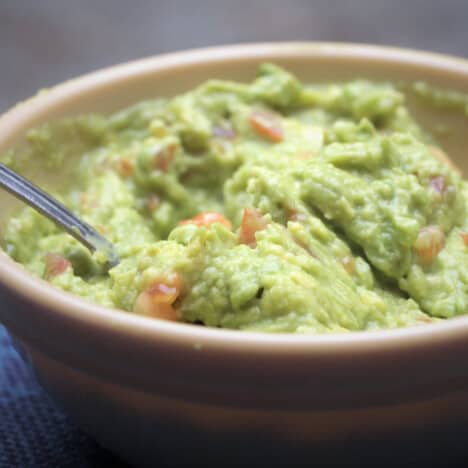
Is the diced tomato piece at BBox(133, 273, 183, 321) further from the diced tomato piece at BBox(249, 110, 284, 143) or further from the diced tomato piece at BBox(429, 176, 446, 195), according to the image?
the diced tomato piece at BBox(249, 110, 284, 143)

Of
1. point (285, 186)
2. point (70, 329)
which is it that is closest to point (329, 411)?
point (70, 329)

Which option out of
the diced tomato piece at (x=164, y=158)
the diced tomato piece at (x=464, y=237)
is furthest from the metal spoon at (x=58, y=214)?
the diced tomato piece at (x=464, y=237)

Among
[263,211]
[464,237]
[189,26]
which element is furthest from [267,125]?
[189,26]

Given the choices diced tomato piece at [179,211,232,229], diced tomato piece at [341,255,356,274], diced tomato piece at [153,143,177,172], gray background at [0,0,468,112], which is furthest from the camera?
gray background at [0,0,468,112]

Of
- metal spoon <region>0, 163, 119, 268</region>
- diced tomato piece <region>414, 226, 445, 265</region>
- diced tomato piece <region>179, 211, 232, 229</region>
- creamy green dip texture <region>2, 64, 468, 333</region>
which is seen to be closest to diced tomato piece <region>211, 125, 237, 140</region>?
creamy green dip texture <region>2, 64, 468, 333</region>

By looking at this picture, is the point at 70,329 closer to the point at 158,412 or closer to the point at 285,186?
the point at 158,412
